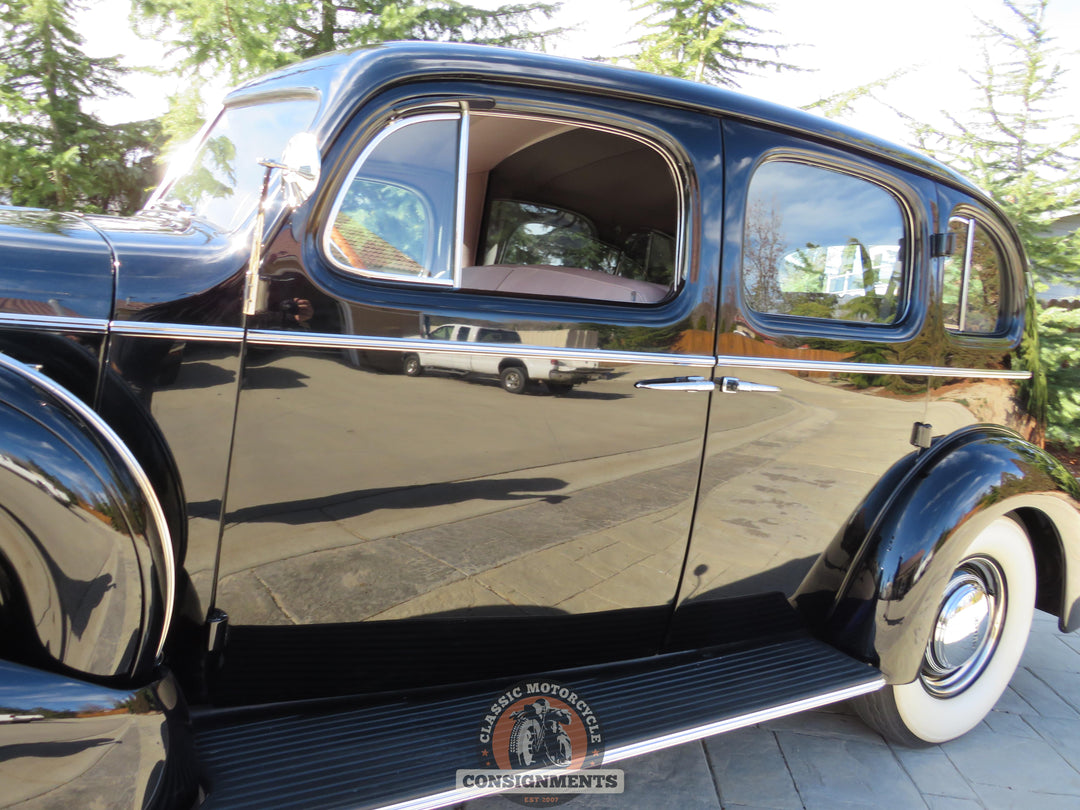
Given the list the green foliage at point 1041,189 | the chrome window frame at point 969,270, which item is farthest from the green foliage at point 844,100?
the chrome window frame at point 969,270

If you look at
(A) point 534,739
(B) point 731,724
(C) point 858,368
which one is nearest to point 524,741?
(A) point 534,739

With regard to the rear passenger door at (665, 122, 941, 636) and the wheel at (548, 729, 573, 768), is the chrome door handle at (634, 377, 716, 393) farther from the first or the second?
the wheel at (548, 729, 573, 768)

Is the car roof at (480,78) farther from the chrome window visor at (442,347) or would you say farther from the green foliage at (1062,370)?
the green foliage at (1062,370)

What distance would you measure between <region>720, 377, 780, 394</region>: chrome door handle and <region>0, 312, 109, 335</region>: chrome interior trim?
4.72 ft

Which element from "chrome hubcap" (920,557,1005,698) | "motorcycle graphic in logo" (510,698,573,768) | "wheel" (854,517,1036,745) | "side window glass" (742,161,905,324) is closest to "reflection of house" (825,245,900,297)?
"side window glass" (742,161,905,324)

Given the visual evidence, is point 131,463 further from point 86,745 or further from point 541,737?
point 541,737

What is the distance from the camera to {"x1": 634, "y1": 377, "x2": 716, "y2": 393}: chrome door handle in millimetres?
1819

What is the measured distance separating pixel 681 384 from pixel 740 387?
0.64ft

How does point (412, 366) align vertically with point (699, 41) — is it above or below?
below

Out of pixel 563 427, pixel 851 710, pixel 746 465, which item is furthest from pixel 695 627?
pixel 851 710

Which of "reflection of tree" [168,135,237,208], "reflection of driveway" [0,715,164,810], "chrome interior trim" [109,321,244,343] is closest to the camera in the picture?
"reflection of driveway" [0,715,164,810]

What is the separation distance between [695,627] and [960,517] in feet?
2.91

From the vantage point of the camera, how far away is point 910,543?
83.4 inches

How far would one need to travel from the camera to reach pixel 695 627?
83.3 inches
